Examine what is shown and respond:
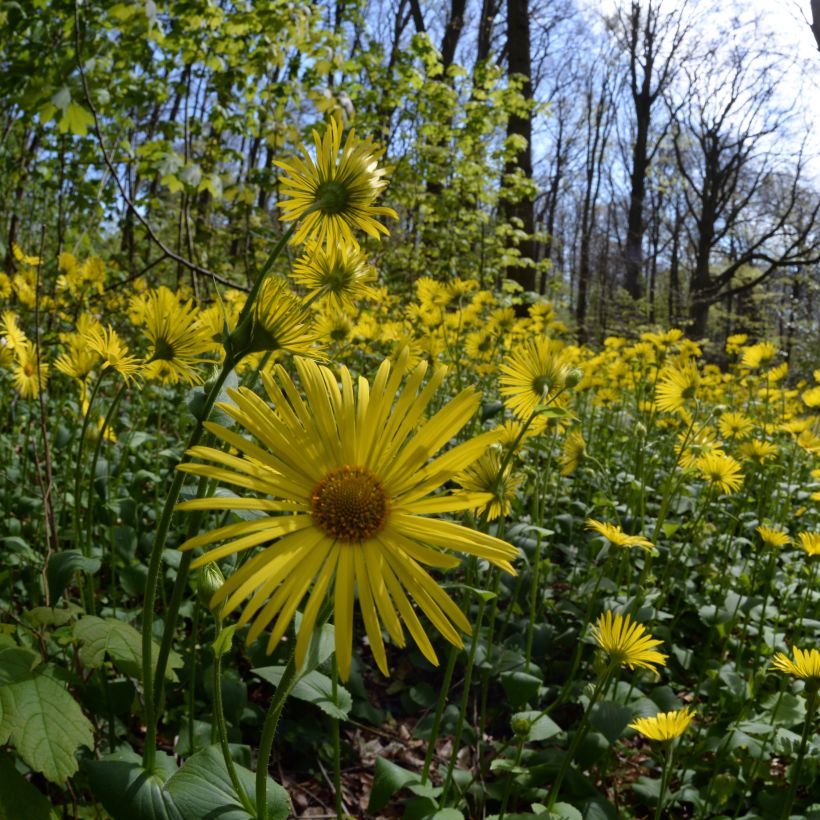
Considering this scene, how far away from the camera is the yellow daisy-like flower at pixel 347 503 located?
0.70m

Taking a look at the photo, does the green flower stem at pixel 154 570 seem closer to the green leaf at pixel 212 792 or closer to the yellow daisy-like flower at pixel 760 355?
the green leaf at pixel 212 792

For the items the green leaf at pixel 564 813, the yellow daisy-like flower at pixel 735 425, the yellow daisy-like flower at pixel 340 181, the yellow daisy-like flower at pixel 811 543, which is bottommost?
the green leaf at pixel 564 813

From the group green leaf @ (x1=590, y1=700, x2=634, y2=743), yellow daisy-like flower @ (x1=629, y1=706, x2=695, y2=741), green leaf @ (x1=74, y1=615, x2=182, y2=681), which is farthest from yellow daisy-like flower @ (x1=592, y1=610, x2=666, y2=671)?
green leaf @ (x1=74, y1=615, x2=182, y2=681)

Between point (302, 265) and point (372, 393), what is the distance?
0.48 metres

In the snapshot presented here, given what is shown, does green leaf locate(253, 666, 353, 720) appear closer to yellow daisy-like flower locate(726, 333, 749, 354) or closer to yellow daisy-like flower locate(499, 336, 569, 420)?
yellow daisy-like flower locate(499, 336, 569, 420)

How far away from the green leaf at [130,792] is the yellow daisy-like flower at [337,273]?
79 cm

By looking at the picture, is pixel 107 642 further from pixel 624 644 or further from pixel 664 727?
pixel 664 727

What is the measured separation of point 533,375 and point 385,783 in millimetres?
1075

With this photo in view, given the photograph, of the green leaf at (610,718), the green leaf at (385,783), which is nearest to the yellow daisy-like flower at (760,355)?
the green leaf at (610,718)

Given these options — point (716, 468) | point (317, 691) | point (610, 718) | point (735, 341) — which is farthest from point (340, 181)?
point (735, 341)

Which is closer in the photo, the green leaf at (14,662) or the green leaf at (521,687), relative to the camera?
the green leaf at (14,662)

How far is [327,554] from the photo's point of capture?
807 millimetres

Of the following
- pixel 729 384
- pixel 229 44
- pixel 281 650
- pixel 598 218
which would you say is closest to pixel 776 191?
pixel 598 218

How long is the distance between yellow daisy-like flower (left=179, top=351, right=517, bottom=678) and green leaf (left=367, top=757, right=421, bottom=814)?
0.78 m
